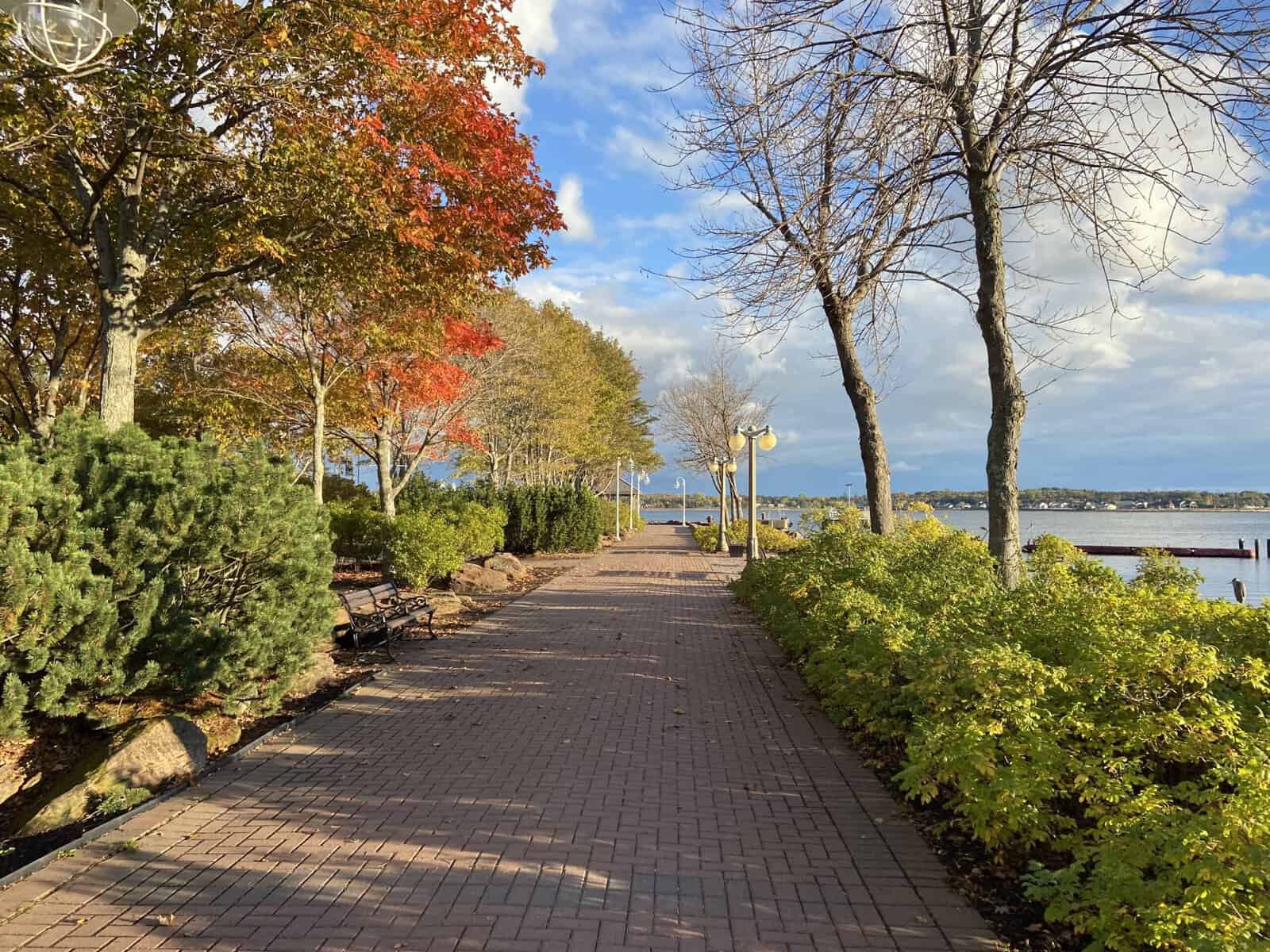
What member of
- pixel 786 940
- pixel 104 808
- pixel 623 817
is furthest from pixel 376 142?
pixel 786 940

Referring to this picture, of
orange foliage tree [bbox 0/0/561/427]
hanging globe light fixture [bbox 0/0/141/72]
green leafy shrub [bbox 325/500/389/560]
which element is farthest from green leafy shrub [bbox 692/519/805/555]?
hanging globe light fixture [bbox 0/0/141/72]

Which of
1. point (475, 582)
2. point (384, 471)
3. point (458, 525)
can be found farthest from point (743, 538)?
point (384, 471)

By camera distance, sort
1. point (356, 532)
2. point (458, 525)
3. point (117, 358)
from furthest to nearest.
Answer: point (356, 532)
point (458, 525)
point (117, 358)

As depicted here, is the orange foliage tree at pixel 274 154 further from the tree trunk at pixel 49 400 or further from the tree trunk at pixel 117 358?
the tree trunk at pixel 49 400

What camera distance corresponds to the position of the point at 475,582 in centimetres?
1527

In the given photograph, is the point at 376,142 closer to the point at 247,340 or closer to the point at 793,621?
the point at 793,621

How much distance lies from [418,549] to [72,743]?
8327 millimetres

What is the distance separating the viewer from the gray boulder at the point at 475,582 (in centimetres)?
1512

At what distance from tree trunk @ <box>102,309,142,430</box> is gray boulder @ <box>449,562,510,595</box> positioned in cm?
799

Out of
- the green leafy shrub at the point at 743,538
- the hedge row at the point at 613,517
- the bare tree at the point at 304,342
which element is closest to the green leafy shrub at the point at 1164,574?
Result: the bare tree at the point at 304,342

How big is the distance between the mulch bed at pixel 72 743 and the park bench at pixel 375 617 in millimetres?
288

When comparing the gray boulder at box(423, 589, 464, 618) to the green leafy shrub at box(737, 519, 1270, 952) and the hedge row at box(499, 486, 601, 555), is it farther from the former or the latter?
the hedge row at box(499, 486, 601, 555)

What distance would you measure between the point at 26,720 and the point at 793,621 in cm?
632

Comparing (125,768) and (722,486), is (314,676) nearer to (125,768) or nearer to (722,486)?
(125,768)
